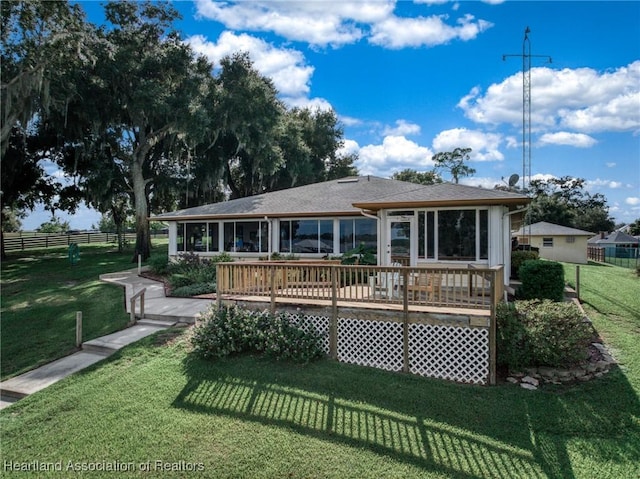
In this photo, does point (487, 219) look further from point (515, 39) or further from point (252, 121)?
point (252, 121)

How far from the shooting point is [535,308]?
6.91m

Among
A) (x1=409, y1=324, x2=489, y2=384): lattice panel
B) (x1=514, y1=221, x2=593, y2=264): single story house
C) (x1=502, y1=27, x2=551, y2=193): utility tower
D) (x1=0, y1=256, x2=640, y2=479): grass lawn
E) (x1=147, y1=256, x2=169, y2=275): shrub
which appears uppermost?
(x1=502, y1=27, x2=551, y2=193): utility tower

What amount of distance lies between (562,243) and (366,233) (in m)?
19.3

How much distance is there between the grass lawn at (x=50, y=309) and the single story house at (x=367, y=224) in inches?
170

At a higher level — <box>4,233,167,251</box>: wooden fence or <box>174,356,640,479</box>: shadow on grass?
<box>4,233,167,251</box>: wooden fence

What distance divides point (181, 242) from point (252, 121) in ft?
27.5

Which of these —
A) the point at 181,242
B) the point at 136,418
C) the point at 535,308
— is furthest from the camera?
the point at 181,242

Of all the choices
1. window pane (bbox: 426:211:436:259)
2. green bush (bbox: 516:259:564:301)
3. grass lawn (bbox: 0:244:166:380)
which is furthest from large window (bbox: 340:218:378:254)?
grass lawn (bbox: 0:244:166:380)

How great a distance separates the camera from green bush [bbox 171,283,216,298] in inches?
468

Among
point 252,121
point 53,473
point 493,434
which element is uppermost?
point 252,121

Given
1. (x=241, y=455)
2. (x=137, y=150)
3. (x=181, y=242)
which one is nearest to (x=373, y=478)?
(x=241, y=455)

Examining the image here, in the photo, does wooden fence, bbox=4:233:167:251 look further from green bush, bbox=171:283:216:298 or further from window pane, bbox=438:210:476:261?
window pane, bbox=438:210:476:261

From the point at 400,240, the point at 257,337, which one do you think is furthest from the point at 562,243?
the point at 257,337

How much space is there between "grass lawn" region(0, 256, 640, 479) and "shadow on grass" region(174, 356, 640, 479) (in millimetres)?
17
